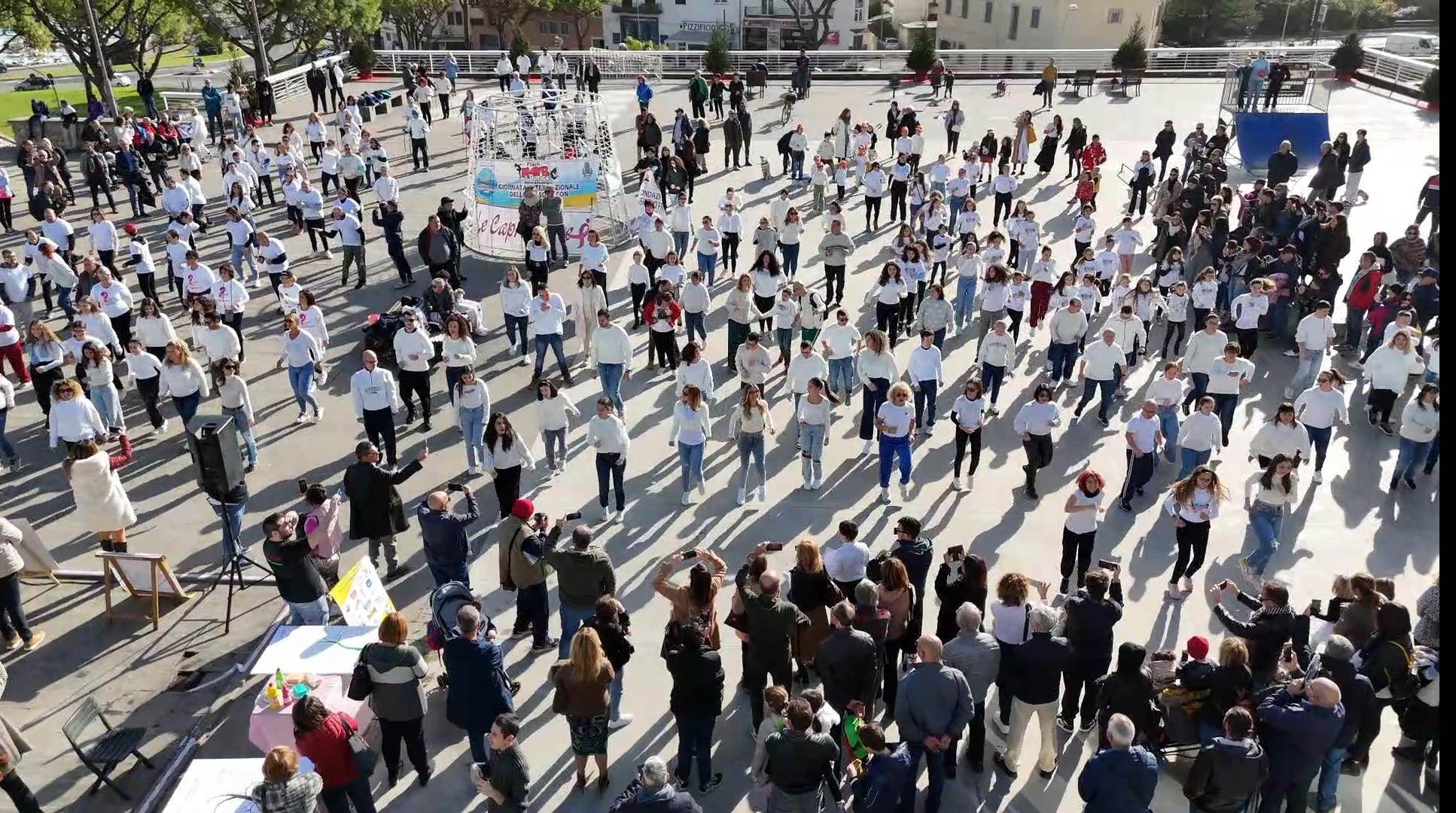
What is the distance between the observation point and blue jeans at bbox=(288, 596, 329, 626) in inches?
323

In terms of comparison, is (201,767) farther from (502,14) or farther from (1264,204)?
(502,14)

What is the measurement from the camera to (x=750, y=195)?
22172 millimetres

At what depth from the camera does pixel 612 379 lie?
483 inches

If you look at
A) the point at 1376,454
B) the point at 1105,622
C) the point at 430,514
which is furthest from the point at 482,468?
the point at 1376,454

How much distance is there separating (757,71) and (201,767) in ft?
92.7

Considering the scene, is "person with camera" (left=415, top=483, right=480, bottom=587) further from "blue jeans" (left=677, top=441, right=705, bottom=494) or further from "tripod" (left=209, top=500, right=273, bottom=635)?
"blue jeans" (left=677, top=441, right=705, bottom=494)

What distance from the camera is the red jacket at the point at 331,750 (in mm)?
6258

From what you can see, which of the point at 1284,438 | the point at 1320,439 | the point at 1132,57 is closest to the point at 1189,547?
the point at 1284,438

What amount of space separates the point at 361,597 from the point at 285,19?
4278cm

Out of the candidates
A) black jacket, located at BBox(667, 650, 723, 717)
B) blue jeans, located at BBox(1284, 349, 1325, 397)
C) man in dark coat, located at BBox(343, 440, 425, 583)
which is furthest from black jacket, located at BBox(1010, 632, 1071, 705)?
blue jeans, located at BBox(1284, 349, 1325, 397)

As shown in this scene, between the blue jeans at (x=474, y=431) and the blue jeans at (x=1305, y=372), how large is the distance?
29.4ft

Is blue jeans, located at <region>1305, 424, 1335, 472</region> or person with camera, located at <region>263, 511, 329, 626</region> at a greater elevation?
person with camera, located at <region>263, 511, 329, 626</region>

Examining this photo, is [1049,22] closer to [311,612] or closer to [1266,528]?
[1266,528]

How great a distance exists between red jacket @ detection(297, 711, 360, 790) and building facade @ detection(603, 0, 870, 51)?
249 feet
